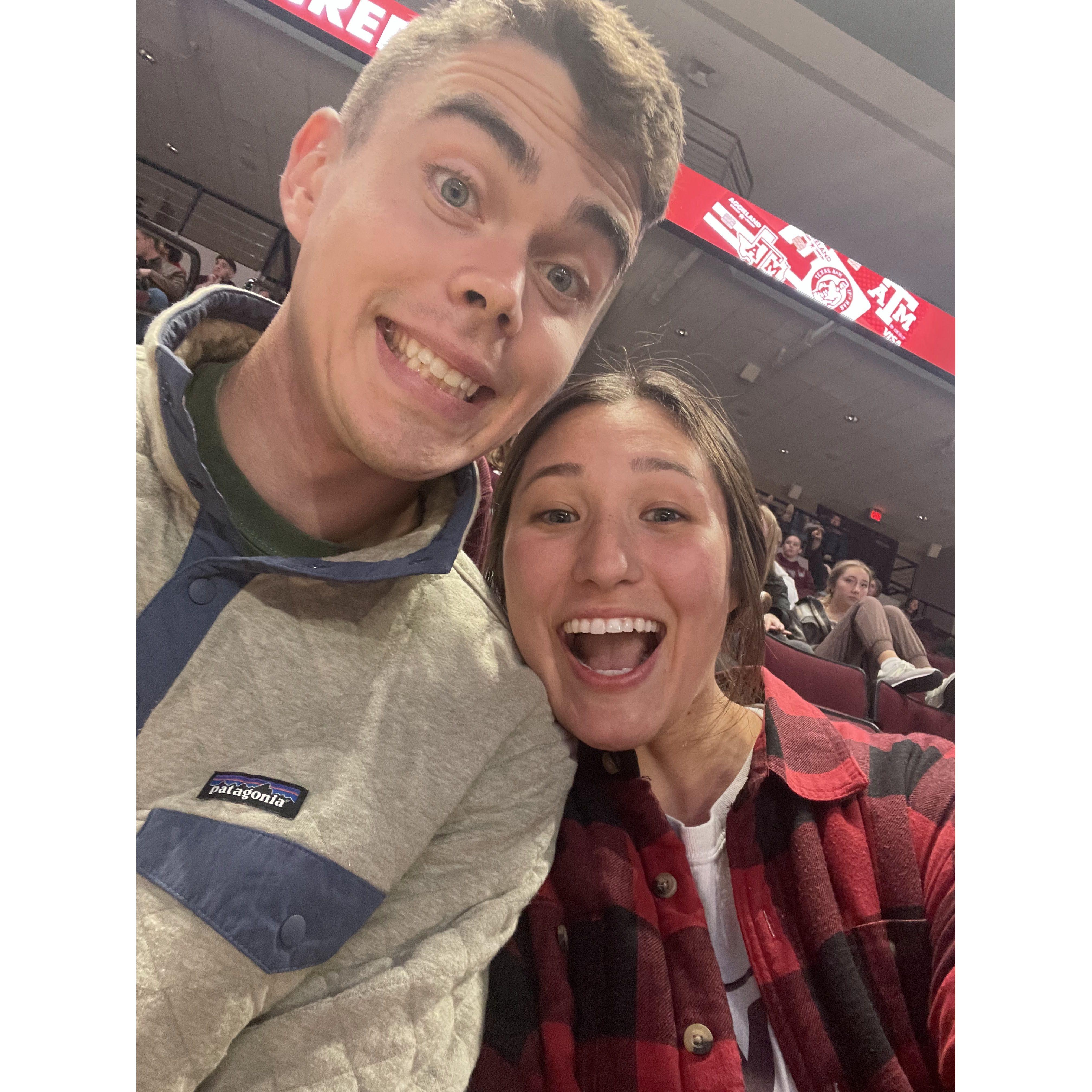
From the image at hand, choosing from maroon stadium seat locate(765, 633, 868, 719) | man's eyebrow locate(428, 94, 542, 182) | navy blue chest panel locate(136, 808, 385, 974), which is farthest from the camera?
maroon stadium seat locate(765, 633, 868, 719)

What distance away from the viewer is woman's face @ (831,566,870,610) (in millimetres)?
812

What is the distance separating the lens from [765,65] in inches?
29.0

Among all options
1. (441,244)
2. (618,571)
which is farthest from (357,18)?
(618,571)

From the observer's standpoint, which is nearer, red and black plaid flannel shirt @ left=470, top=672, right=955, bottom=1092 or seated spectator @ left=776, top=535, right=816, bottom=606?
red and black plaid flannel shirt @ left=470, top=672, right=955, bottom=1092

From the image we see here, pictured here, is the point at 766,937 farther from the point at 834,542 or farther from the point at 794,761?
the point at 834,542

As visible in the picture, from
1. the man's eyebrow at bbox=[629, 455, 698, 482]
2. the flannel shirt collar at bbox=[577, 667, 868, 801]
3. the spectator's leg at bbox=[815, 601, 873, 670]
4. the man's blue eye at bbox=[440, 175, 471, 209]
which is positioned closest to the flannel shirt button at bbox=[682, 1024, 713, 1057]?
the flannel shirt collar at bbox=[577, 667, 868, 801]

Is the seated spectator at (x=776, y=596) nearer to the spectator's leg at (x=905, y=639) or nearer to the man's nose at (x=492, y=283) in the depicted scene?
the spectator's leg at (x=905, y=639)

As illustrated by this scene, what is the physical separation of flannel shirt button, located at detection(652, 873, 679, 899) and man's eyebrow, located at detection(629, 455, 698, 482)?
0.44 m

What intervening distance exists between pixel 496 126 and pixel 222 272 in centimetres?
32

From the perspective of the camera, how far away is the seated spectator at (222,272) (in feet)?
2.25

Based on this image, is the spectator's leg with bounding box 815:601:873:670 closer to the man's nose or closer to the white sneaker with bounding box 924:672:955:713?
the white sneaker with bounding box 924:672:955:713

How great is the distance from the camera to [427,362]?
2.05 ft
